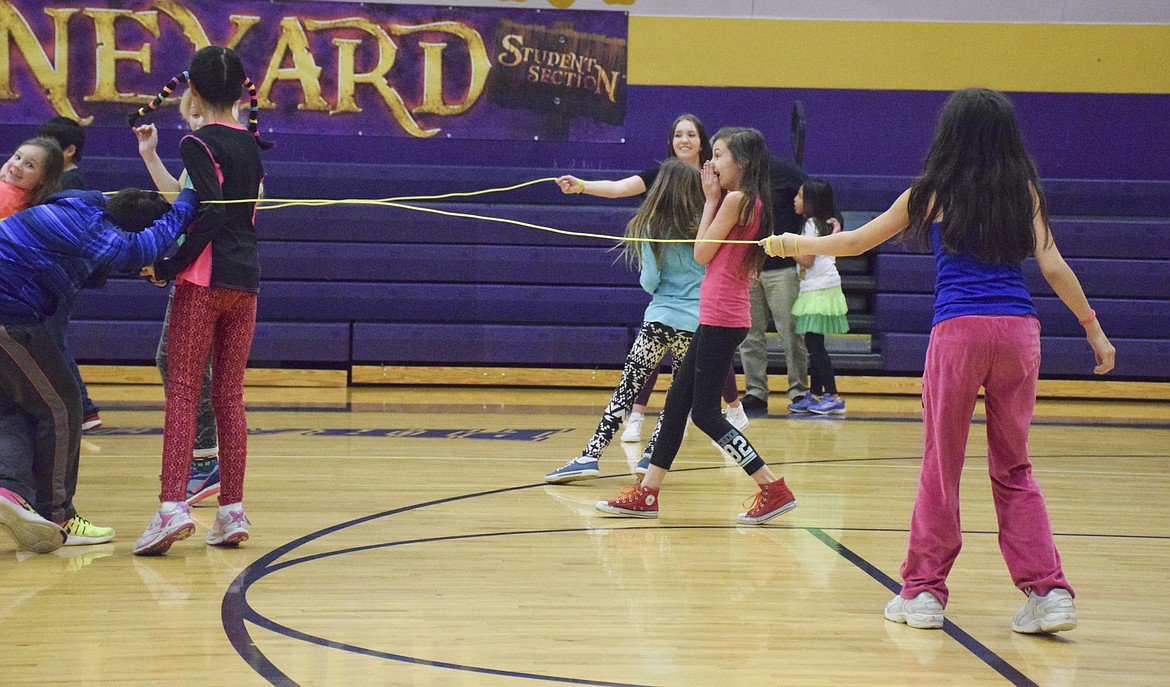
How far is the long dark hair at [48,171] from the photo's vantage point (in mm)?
3652

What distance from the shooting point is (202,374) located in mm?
3426

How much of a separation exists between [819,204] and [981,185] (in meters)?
4.54

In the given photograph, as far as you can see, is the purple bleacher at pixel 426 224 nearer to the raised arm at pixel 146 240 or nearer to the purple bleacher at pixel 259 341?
the purple bleacher at pixel 259 341

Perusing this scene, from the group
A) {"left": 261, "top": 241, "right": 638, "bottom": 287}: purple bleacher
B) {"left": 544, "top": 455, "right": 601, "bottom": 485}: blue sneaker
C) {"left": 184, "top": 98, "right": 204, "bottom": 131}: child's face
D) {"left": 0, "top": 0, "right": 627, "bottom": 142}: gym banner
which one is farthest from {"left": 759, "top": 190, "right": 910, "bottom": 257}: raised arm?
{"left": 0, "top": 0, "right": 627, "bottom": 142}: gym banner

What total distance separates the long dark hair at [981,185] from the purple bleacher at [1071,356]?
210 inches

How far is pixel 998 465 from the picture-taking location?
113 inches

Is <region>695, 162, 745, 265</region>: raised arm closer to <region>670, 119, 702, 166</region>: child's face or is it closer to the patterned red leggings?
<region>670, 119, 702, 166</region>: child's face

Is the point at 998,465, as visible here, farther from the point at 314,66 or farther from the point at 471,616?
the point at 314,66

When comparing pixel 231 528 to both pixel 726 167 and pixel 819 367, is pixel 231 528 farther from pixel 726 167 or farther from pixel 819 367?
pixel 819 367

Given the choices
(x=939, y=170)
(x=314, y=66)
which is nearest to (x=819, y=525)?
(x=939, y=170)

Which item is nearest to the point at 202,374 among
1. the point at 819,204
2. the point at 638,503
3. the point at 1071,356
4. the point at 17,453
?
the point at 17,453

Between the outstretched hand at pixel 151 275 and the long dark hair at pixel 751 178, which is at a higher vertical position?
the long dark hair at pixel 751 178

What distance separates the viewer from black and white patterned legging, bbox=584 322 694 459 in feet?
15.6

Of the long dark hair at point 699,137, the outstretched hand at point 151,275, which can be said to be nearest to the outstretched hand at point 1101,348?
the long dark hair at point 699,137
